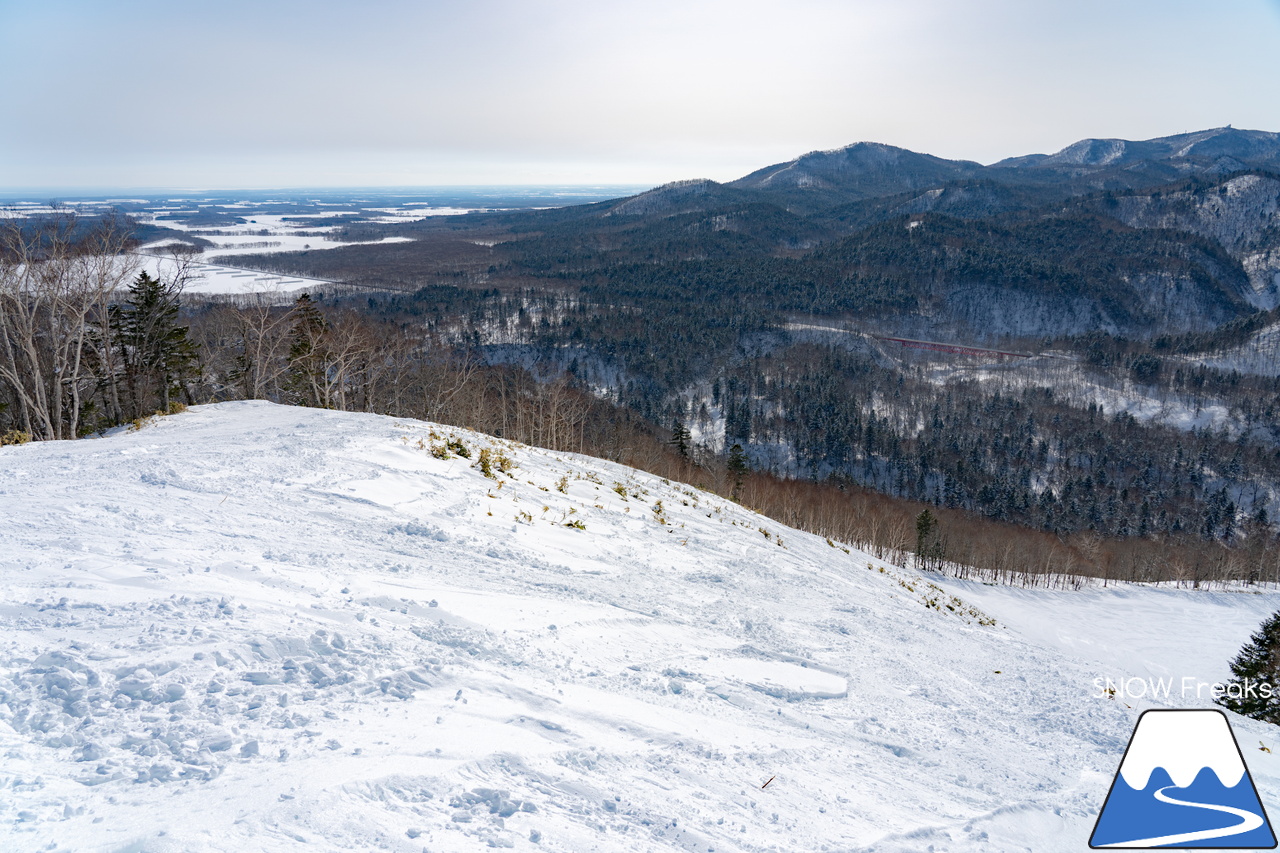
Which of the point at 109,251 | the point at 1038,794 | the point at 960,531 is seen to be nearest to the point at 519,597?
the point at 1038,794

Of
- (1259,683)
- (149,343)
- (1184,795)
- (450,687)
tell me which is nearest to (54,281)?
(149,343)

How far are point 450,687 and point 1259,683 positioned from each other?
32.4 meters

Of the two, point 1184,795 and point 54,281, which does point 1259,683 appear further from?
point 54,281

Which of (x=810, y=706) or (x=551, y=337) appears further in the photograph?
(x=551, y=337)

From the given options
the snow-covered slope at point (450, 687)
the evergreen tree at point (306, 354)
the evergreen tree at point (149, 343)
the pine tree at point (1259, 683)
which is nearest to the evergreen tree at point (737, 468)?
the pine tree at point (1259, 683)

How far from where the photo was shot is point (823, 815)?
16.4 feet

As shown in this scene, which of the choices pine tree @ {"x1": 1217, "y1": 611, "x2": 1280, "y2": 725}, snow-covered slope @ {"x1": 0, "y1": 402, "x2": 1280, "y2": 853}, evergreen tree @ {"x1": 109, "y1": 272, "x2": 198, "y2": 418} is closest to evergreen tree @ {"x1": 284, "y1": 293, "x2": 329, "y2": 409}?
evergreen tree @ {"x1": 109, "y1": 272, "x2": 198, "y2": 418}

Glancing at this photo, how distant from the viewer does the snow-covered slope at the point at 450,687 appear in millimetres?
4211

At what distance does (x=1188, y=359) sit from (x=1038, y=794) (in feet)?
692

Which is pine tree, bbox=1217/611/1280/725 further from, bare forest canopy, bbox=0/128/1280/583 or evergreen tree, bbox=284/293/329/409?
evergreen tree, bbox=284/293/329/409

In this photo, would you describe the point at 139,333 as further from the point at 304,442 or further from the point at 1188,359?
the point at 1188,359

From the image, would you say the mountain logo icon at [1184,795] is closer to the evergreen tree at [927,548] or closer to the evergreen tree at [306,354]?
the evergreen tree at [306,354]

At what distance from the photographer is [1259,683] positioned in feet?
75.1

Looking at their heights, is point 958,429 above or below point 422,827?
below
